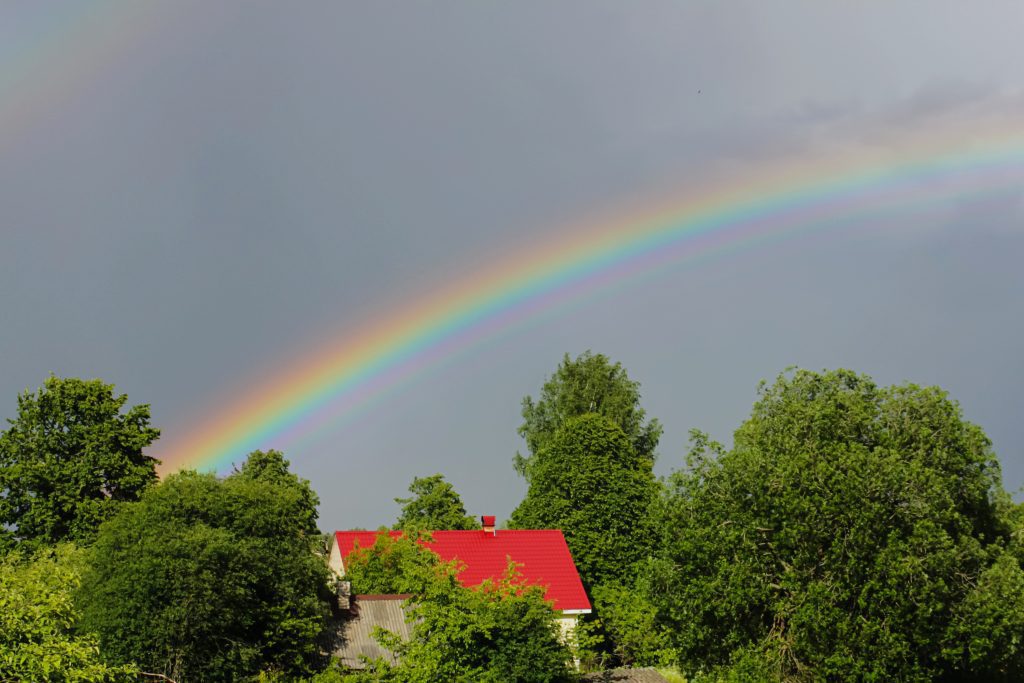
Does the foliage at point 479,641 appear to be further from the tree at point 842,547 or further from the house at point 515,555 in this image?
the house at point 515,555

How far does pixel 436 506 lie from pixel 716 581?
53701 millimetres

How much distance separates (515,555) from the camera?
197 ft

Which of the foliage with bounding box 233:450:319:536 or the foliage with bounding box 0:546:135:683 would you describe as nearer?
the foliage with bounding box 0:546:135:683

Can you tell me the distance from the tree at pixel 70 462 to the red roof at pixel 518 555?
44.0 feet

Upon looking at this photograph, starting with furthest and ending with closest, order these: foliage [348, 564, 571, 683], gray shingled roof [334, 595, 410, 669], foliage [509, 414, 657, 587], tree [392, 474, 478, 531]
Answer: tree [392, 474, 478, 531] < foliage [509, 414, 657, 587] < gray shingled roof [334, 595, 410, 669] < foliage [348, 564, 571, 683]

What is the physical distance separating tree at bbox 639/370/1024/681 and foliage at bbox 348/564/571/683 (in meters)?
4.70

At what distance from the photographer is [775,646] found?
35.2 meters

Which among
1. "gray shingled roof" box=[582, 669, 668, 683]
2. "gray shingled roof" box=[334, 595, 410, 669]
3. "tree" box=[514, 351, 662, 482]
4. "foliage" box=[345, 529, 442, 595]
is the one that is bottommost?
"gray shingled roof" box=[582, 669, 668, 683]

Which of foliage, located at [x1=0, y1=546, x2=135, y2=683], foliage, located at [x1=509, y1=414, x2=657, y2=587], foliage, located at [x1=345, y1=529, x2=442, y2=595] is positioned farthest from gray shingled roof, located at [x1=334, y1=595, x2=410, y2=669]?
foliage, located at [x1=509, y1=414, x2=657, y2=587]

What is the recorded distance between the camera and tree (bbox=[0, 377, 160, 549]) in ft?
177

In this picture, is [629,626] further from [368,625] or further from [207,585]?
[207,585]

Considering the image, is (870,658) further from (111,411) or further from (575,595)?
(111,411)

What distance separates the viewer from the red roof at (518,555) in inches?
2275

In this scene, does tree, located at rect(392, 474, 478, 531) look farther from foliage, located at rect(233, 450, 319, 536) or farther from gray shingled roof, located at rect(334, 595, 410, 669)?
gray shingled roof, located at rect(334, 595, 410, 669)
